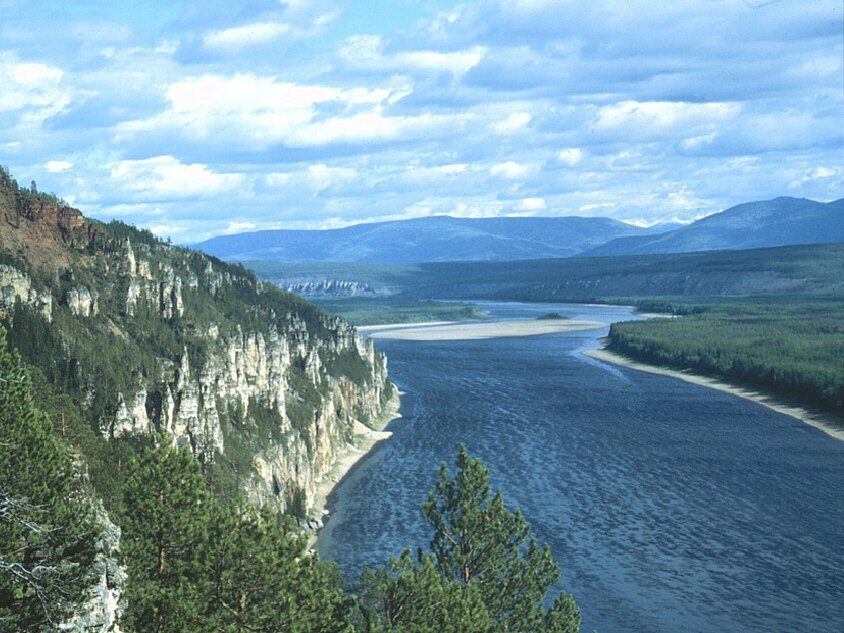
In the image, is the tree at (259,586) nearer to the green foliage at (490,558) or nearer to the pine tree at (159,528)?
the pine tree at (159,528)

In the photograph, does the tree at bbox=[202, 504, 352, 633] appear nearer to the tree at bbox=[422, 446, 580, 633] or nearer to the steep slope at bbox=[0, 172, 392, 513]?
the tree at bbox=[422, 446, 580, 633]

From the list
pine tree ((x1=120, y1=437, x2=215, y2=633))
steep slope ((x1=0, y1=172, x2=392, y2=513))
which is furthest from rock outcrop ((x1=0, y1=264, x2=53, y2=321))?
pine tree ((x1=120, y1=437, x2=215, y2=633))

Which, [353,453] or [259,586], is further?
[353,453]

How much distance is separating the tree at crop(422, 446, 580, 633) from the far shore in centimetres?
4511

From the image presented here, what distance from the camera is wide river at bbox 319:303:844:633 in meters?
84.5

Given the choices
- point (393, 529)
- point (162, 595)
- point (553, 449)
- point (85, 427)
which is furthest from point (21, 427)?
point (553, 449)

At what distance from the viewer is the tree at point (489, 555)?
57719 mm

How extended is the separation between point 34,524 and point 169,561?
1039 cm

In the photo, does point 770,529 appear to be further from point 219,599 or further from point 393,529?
point 219,599

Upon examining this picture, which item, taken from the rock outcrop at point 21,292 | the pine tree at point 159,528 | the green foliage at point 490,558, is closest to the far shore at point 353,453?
the rock outcrop at point 21,292

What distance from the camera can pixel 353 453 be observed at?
481 ft

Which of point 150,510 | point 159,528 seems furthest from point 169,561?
point 150,510

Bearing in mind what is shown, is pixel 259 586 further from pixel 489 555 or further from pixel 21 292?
pixel 21 292

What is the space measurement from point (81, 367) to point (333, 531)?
101ft
